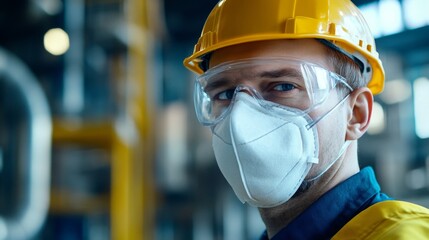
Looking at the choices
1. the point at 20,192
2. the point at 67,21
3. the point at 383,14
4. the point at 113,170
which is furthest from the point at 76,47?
the point at 383,14

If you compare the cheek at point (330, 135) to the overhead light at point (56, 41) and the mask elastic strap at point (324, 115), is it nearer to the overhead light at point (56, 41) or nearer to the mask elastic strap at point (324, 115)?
the mask elastic strap at point (324, 115)

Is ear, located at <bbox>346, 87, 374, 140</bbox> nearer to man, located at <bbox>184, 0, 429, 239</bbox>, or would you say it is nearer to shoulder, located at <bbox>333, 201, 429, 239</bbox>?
man, located at <bbox>184, 0, 429, 239</bbox>

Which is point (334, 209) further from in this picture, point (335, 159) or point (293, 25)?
point (293, 25)

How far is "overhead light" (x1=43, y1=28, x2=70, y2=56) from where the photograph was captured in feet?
18.7

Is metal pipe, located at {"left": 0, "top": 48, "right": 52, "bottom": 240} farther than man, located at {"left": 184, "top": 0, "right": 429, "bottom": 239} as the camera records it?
Yes

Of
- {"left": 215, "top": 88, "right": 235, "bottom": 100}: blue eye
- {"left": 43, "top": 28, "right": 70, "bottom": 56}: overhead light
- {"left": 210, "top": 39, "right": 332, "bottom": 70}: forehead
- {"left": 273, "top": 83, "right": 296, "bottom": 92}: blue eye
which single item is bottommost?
{"left": 215, "top": 88, "right": 235, "bottom": 100}: blue eye

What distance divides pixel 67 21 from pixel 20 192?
104 inches

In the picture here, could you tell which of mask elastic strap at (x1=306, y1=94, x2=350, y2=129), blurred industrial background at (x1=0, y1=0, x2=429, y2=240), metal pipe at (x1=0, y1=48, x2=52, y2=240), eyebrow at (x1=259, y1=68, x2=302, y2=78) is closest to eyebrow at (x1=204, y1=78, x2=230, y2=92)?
eyebrow at (x1=259, y1=68, x2=302, y2=78)

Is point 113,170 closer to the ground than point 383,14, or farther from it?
closer to the ground

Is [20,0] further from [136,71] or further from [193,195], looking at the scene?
[193,195]

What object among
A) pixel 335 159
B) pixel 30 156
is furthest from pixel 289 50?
pixel 30 156

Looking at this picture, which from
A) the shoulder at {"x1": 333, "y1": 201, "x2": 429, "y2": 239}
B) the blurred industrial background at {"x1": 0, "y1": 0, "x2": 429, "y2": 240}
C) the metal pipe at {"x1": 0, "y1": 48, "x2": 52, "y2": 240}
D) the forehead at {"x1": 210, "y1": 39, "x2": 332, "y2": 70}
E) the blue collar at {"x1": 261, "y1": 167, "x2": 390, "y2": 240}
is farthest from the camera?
the blurred industrial background at {"x1": 0, "y1": 0, "x2": 429, "y2": 240}

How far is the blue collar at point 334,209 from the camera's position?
1.35m

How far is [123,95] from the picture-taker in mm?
6082
